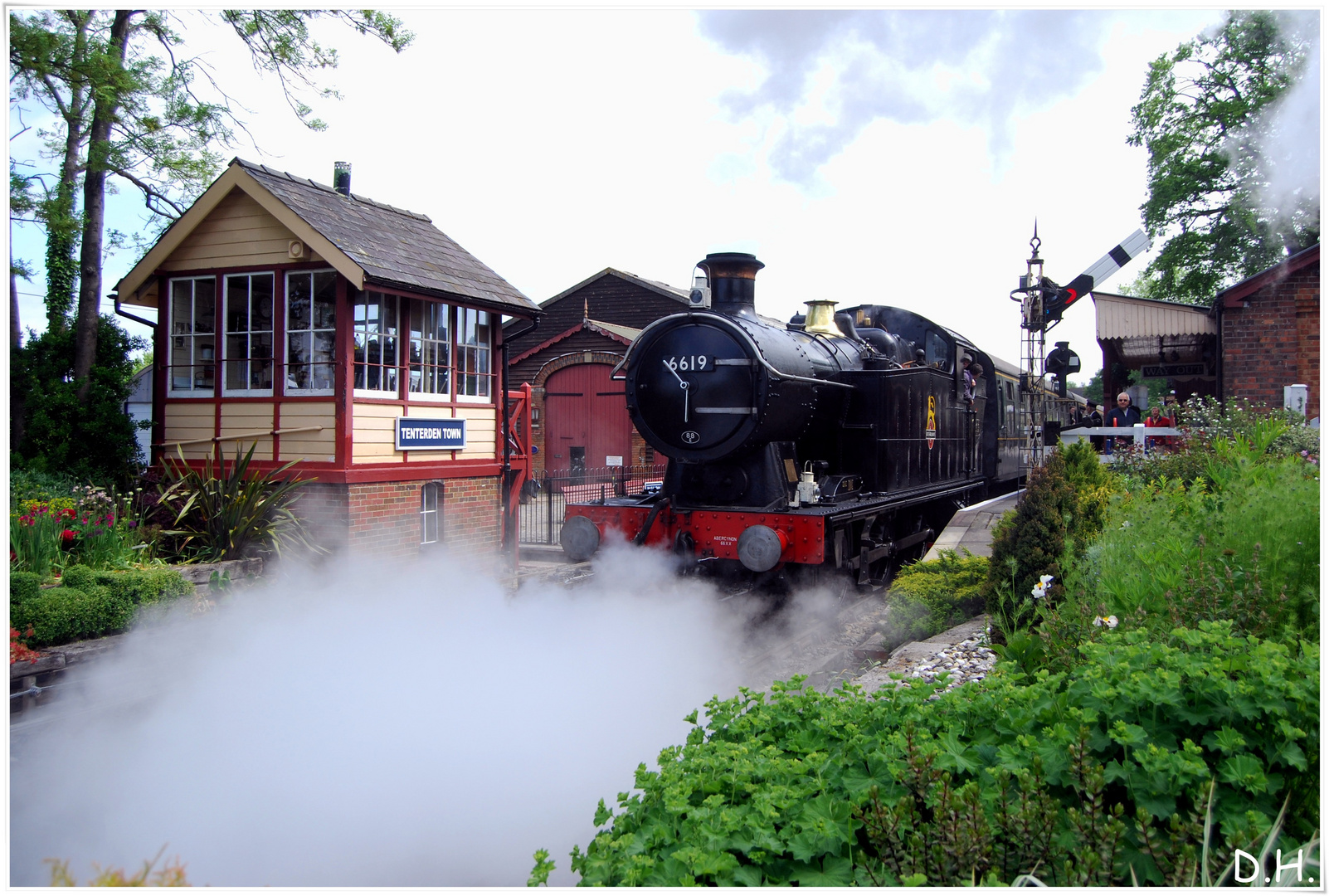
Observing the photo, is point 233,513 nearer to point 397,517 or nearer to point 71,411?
point 397,517

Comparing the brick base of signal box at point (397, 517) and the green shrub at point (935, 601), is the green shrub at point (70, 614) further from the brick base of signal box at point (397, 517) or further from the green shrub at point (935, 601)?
the green shrub at point (935, 601)

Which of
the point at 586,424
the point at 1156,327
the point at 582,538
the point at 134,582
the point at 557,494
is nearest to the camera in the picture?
the point at 134,582

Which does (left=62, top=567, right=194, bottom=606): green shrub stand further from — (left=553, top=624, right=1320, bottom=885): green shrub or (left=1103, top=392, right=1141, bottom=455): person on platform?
(left=1103, top=392, right=1141, bottom=455): person on platform

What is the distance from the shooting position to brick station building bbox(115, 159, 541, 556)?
7.65 m

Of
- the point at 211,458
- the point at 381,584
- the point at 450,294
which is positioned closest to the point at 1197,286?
the point at 450,294

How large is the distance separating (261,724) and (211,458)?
3.95 metres

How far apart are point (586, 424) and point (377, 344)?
10279 mm

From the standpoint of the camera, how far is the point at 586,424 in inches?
721

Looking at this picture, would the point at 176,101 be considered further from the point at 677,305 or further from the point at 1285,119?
the point at 677,305

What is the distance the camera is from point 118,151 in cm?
810

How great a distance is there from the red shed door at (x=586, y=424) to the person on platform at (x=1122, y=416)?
9.43m

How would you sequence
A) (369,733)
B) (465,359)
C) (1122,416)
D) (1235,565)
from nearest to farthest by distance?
(1235,565), (369,733), (465,359), (1122,416)

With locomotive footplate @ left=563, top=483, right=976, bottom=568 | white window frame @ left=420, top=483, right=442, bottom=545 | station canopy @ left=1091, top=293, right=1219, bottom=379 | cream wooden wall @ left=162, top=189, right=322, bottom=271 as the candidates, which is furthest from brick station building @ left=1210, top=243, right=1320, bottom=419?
cream wooden wall @ left=162, top=189, right=322, bottom=271

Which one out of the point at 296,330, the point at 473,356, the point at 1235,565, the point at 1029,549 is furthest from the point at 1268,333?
the point at 296,330
